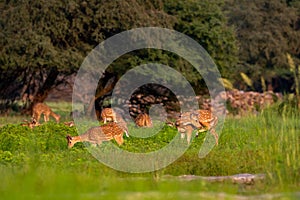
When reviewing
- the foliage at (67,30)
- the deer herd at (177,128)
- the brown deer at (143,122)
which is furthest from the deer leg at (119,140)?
the foliage at (67,30)

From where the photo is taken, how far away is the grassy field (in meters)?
8.73

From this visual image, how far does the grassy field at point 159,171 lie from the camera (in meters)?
8.73

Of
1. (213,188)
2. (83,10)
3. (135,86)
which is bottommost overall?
(213,188)

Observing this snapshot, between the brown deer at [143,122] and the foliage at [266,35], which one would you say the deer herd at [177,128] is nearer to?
the brown deer at [143,122]

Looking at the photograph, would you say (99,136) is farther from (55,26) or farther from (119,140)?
(55,26)

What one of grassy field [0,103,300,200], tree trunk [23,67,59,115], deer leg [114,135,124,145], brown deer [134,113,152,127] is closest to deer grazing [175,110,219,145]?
grassy field [0,103,300,200]

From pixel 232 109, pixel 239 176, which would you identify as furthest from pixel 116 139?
pixel 232 109

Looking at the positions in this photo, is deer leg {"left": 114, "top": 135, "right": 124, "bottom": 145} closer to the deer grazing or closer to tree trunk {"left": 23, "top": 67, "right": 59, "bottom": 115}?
the deer grazing

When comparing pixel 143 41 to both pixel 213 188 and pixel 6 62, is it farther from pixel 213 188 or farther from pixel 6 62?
pixel 213 188

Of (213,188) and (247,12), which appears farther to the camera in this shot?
(247,12)

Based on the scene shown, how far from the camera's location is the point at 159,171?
12.4m

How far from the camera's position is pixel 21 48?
29422mm

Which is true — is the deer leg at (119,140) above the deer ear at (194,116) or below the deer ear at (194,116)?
below

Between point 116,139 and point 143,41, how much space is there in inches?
557
